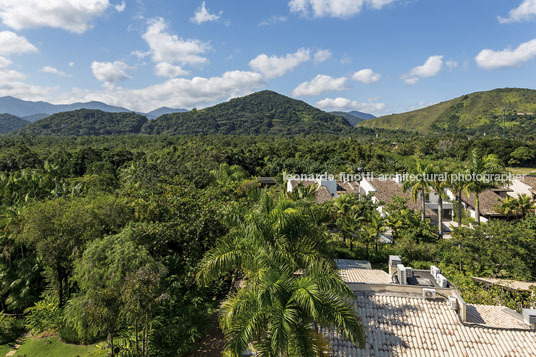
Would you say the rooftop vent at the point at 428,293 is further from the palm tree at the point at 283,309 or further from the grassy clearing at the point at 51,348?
the grassy clearing at the point at 51,348

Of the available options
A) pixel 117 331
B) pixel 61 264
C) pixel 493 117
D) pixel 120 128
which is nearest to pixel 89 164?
pixel 61 264

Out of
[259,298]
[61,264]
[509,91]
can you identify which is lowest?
[61,264]

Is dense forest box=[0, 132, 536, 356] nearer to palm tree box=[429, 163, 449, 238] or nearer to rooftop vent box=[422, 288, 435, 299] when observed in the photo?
palm tree box=[429, 163, 449, 238]

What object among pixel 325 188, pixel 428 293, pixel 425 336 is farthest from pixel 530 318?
pixel 325 188

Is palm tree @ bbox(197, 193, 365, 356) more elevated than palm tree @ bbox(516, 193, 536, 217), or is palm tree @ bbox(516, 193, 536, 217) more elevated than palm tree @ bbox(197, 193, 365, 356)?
palm tree @ bbox(197, 193, 365, 356)

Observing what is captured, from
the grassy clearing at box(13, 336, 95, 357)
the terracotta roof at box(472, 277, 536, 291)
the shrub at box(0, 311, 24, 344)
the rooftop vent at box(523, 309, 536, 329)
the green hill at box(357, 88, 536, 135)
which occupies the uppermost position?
the green hill at box(357, 88, 536, 135)

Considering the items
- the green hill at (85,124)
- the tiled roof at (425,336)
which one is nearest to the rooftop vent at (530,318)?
the tiled roof at (425,336)

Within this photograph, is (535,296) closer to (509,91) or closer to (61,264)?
(61,264)

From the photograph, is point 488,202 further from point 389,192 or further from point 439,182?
point 439,182

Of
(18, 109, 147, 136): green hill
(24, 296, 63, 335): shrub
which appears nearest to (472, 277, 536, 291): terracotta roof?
(24, 296, 63, 335): shrub
